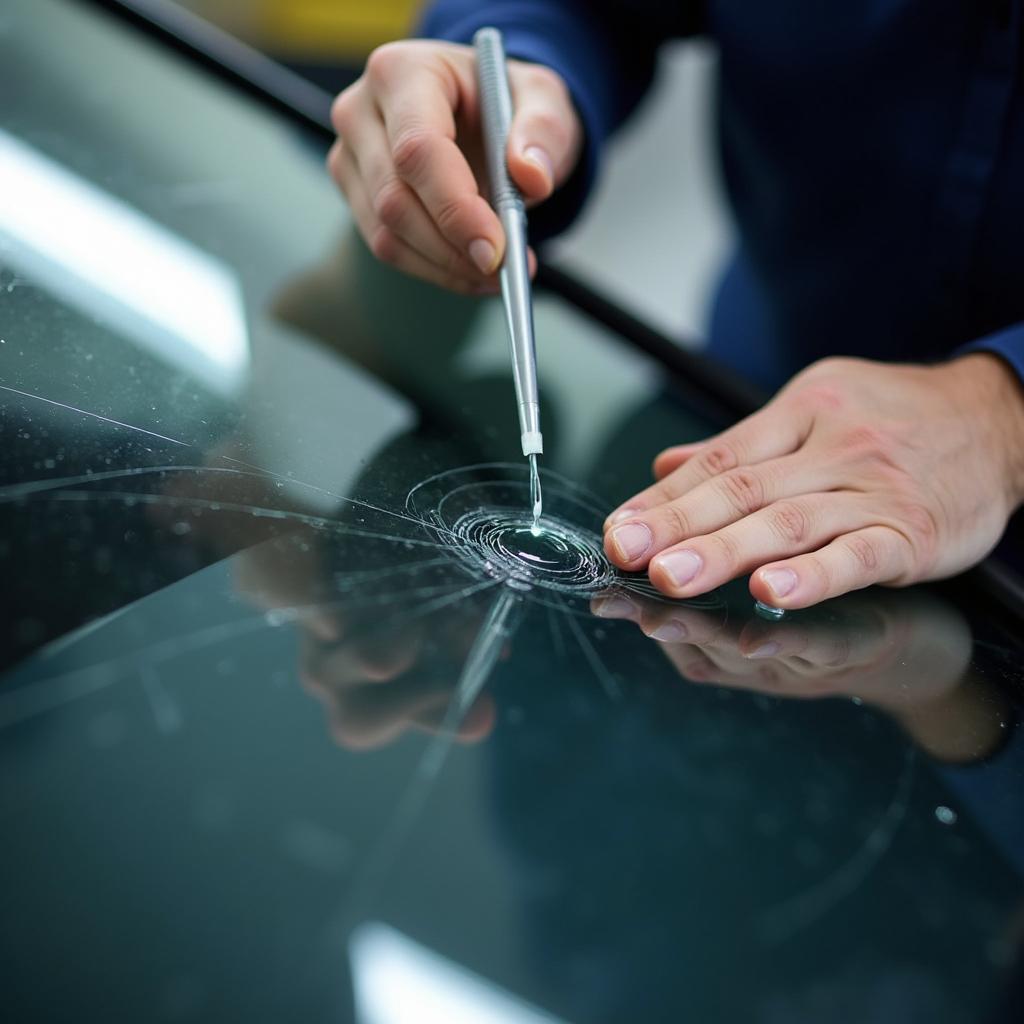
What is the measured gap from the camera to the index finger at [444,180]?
612 millimetres

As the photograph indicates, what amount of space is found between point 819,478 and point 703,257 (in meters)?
1.89

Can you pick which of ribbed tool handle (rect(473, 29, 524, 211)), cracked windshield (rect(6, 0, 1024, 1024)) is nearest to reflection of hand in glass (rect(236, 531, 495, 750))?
cracked windshield (rect(6, 0, 1024, 1024))

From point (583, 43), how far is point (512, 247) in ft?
1.13

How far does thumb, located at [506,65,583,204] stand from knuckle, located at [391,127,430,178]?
0.20 ft

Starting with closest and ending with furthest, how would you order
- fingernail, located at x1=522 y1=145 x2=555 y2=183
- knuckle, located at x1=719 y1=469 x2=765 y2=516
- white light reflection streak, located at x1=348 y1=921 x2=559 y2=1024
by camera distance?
white light reflection streak, located at x1=348 y1=921 x2=559 y2=1024 → knuckle, located at x1=719 y1=469 x2=765 y2=516 → fingernail, located at x1=522 y1=145 x2=555 y2=183

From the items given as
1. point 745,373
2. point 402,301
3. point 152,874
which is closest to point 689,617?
point 152,874

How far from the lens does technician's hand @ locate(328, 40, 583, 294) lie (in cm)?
62

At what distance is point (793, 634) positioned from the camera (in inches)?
18.7

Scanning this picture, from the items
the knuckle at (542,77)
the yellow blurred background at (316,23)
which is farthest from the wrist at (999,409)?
the yellow blurred background at (316,23)

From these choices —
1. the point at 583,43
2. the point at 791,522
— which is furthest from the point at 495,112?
the point at 791,522

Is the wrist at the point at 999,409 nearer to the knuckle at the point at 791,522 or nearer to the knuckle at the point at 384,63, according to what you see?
the knuckle at the point at 791,522

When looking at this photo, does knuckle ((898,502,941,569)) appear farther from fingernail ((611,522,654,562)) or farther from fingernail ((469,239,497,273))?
fingernail ((469,239,497,273))

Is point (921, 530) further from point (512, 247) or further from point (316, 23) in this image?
point (316, 23)

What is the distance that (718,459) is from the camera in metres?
0.57
